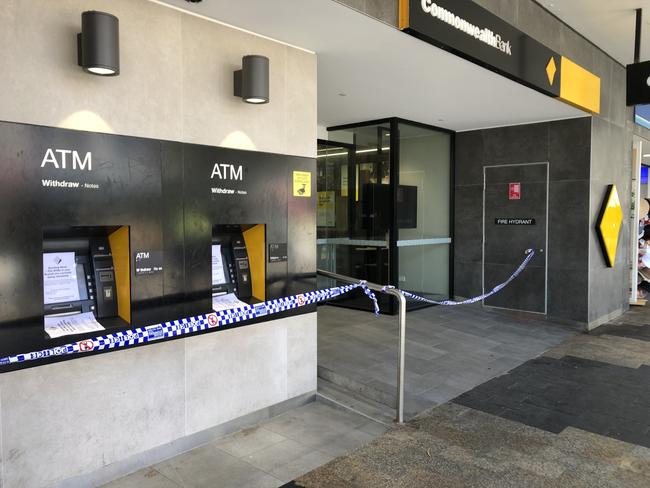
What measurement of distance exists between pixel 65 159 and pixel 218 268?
126 cm

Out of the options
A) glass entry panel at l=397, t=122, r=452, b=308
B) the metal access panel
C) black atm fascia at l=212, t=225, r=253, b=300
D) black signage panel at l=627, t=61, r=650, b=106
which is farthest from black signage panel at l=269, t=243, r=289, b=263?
the metal access panel

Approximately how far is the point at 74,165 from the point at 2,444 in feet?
4.64

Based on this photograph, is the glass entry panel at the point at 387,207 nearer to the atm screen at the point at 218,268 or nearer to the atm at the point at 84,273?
the atm screen at the point at 218,268

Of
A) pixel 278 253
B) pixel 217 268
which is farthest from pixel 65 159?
pixel 278 253

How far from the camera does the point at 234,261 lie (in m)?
3.67

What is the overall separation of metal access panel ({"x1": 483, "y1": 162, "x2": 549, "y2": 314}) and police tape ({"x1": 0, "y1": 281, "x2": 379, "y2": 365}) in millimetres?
3941

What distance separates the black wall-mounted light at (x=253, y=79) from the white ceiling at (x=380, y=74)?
282 millimetres

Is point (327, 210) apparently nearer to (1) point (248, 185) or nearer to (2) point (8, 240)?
(1) point (248, 185)

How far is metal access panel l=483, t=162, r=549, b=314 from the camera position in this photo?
691 cm

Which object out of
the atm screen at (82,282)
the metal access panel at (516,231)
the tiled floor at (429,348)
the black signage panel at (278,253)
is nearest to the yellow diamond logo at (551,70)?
the metal access panel at (516,231)

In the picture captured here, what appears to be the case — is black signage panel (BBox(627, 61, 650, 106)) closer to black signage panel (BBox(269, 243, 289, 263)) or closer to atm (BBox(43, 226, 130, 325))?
black signage panel (BBox(269, 243, 289, 263))

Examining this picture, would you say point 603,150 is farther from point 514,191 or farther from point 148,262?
point 148,262

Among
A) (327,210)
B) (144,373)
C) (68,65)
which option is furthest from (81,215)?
(327,210)

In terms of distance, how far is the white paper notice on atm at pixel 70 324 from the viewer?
2676mm
